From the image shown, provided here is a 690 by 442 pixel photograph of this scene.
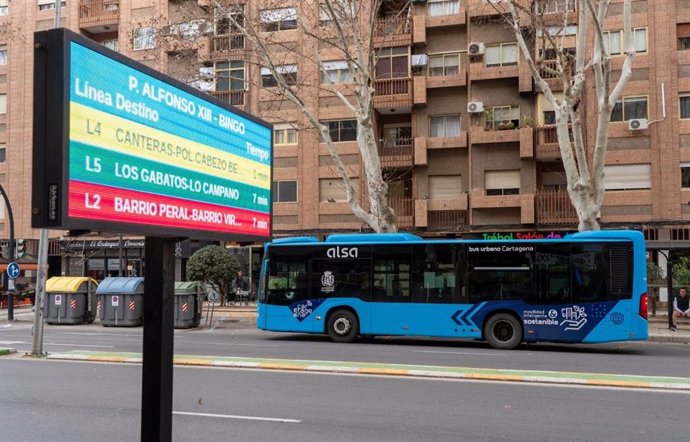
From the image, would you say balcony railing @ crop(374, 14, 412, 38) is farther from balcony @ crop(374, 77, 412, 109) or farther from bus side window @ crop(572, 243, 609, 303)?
bus side window @ crop(572, 243, 609, 303)

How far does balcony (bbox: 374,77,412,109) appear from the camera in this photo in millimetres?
31719

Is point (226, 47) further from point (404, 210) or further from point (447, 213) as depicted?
point (447, 213)

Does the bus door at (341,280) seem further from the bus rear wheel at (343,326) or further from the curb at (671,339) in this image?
the curb at (671,339)

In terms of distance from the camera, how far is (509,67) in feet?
99.6

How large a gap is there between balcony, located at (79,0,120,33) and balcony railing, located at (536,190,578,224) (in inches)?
1014

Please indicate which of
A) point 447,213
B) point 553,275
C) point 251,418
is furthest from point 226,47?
point 251,418

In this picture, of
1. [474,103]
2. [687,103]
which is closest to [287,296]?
[474,103]

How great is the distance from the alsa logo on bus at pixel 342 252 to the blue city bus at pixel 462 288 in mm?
27

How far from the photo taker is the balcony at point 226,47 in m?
30.9

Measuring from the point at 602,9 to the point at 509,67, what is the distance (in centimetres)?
1305

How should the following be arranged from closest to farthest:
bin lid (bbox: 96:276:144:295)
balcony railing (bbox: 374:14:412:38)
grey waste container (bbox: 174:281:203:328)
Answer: grey waste container (bbox: 174:281:203:328) → bin lid (bbox: 96:276:144:295) → balcony railing (bbox: 374:14:412:38)

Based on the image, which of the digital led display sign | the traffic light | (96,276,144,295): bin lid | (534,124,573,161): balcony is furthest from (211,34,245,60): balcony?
the digital led display sign

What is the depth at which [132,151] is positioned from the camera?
10.3ft

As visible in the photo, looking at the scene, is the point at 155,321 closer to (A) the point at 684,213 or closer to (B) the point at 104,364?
(B) the point at 104,364
